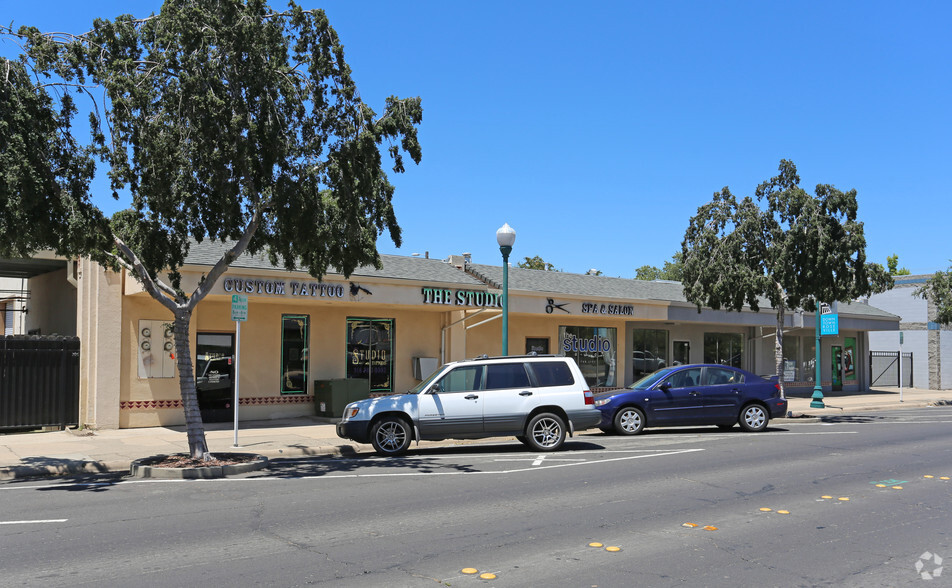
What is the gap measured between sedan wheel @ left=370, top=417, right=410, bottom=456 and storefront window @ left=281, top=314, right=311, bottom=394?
22.3 feet

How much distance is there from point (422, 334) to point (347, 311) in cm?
244

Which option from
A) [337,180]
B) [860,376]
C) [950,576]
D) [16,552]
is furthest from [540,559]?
[860,376]

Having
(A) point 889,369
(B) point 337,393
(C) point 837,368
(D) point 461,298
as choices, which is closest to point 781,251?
(D) point 461,298

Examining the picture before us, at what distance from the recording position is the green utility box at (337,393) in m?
19.3

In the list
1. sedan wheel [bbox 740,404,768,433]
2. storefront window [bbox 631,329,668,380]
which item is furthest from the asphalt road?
storefront window [bbox 631,329,668,380]

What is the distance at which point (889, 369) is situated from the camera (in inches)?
1575

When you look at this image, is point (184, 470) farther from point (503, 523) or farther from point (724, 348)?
point (724, 348)

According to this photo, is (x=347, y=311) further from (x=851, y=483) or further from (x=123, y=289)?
(x=851, y=483)

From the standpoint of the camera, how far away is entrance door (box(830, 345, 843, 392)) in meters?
35.0

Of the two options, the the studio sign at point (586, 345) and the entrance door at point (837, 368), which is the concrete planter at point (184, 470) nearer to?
the the studio sign at point (586, 345)

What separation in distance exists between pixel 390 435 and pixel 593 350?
44.8 ft

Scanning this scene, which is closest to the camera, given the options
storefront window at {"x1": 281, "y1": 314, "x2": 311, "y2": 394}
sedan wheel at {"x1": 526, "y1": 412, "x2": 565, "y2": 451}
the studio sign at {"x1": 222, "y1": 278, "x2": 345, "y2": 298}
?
sedan wheel at {"x1": 526, "y1": 412, "x2": 565, "y2": 451}

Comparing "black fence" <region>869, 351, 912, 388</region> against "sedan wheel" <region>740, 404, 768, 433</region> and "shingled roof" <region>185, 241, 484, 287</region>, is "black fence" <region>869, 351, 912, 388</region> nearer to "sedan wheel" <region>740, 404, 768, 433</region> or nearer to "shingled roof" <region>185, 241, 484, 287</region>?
"sedan wheel" <region>740, 404, 768, 433</region>

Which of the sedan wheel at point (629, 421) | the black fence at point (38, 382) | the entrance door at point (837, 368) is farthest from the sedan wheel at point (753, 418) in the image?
the entrance door at point (837, 368)
